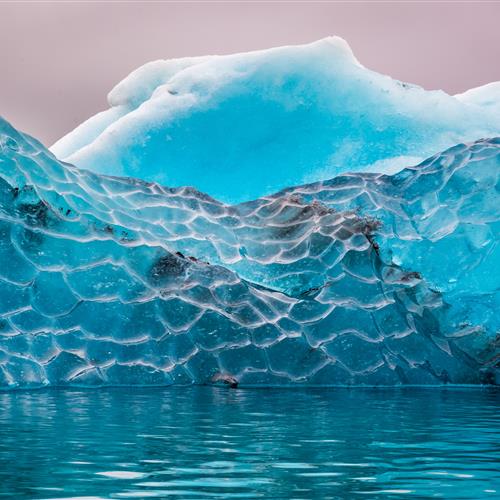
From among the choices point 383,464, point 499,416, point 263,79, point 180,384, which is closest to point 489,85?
point 263,79

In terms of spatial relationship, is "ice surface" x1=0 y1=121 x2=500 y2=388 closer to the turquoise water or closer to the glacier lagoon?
the glacier lagoon

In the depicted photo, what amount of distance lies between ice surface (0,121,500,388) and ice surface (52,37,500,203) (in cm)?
125

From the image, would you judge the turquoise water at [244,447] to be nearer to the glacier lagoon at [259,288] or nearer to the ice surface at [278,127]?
the glacier lagoon at [259,288]

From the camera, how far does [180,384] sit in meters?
9.59

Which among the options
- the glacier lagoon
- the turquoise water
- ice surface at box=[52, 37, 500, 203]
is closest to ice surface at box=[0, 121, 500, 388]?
the glacier lagoon

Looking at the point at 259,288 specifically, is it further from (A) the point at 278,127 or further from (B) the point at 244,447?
(B) the point at 244,447

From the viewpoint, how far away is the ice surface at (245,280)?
31.4 feet

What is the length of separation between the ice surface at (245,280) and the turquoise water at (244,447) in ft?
5.07

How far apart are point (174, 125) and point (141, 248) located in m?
3.67

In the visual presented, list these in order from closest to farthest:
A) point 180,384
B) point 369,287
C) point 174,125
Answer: point 180,384 → point 369,287 → point 174,125

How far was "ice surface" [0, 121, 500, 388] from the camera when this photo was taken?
9578 mm

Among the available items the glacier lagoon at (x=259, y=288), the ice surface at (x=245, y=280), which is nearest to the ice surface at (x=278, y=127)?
the glacier lagoon at (x=259, y=288)

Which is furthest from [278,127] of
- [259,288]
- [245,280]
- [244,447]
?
[244,447]

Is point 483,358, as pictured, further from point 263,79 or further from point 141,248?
point 263,79
